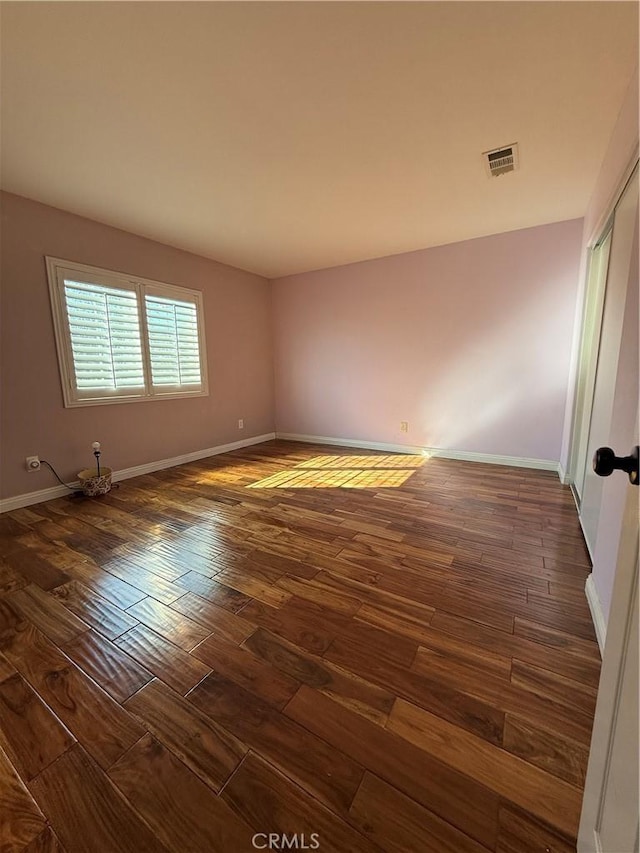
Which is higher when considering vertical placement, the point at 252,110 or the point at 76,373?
the point at 252,110

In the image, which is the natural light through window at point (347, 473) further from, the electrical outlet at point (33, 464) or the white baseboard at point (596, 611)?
the electrical outlet at point (33, 464)

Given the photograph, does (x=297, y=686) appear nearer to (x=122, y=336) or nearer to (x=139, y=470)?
(x=139, y=470)

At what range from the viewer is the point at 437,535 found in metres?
2.21

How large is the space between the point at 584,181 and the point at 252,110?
2.42 m

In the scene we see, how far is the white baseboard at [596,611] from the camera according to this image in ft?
4.34

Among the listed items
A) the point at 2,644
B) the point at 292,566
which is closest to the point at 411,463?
the point at 292,566

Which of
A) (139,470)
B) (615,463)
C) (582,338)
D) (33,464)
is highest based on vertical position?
(582,338)

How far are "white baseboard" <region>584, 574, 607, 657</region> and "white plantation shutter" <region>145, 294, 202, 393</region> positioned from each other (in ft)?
12.7

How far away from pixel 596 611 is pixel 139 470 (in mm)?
3801

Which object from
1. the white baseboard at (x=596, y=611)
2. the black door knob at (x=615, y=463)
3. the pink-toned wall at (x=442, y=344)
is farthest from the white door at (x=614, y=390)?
the pink-toned wall at (x=442, y=344)

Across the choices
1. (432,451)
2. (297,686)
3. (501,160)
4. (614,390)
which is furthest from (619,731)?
(432,451)

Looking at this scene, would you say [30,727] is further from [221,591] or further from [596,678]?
[596,678]

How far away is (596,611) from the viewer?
143cm

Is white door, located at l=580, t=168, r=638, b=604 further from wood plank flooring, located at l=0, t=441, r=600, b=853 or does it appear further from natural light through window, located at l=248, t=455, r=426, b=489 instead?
natural light through window, located at l=248, t=455, r=426, b=489
